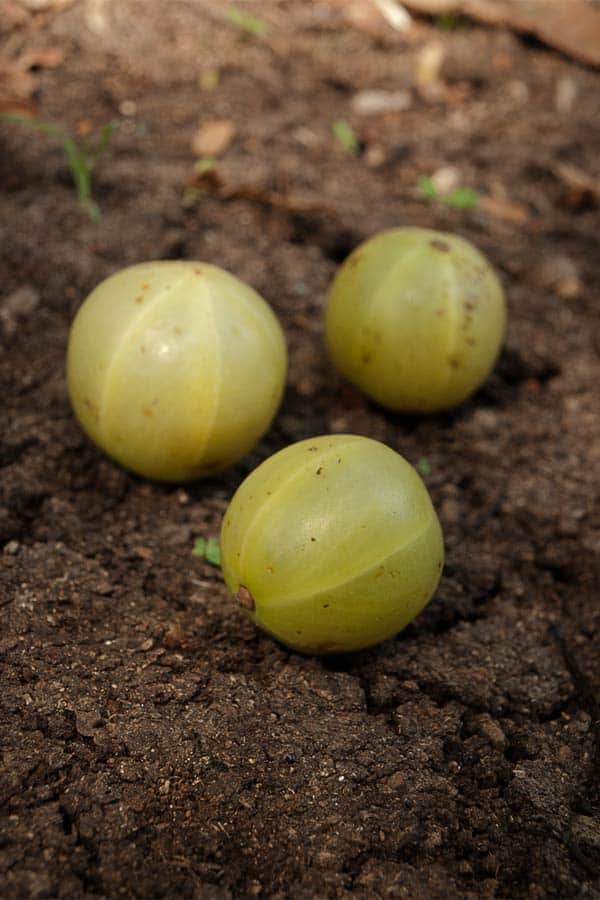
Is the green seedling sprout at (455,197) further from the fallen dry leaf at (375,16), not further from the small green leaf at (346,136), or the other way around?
the fallen dry leaf at (375,16)

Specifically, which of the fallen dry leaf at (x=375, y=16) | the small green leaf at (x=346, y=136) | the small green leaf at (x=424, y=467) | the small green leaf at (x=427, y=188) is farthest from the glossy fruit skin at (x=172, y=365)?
the fallen dry leaf at (x=375, y=16)

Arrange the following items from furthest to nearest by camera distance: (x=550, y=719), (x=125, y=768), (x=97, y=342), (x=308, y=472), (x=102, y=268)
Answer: (x=102, y=268) → (x=97, y=342) → (x=550, y=719) → (x=308, y=472) → (x=125, y=768)

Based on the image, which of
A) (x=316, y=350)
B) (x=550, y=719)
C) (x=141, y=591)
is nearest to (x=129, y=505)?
(x=141, y=591)

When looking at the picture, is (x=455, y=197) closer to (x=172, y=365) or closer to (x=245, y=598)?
(x=172, y=365)

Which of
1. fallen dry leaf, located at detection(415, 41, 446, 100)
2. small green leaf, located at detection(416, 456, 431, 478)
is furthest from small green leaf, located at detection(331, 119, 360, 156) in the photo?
small green leaf, located at detection(416, 456, 431, 478)

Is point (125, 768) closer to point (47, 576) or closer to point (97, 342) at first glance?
point (47, 576)

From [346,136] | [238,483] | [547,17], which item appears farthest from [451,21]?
[238,483]
